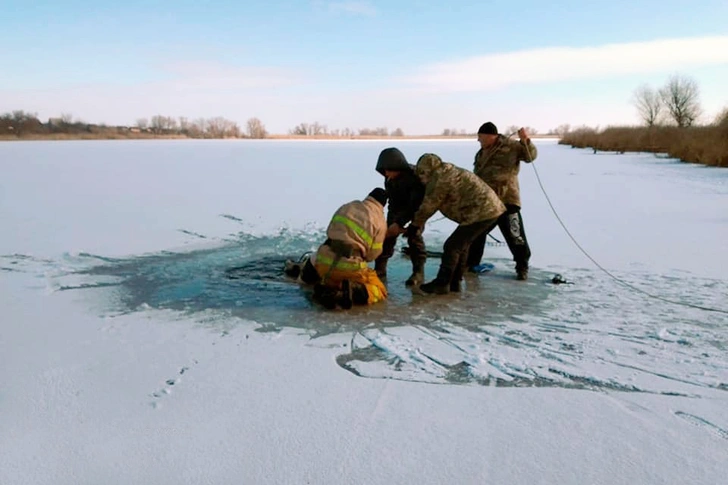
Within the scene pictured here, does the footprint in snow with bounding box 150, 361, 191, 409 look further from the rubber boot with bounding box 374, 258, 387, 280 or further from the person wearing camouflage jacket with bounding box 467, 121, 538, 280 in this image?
the person wearing camouflage jacket with bounding box 467, 121, 538, 280

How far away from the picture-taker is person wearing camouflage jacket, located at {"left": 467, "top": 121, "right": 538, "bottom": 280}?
5395 mm

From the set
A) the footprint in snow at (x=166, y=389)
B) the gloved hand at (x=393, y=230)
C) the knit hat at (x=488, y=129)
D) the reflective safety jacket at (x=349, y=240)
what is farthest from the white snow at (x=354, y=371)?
the knit hat at (x=488, y=129)

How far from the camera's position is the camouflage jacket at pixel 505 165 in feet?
17.9

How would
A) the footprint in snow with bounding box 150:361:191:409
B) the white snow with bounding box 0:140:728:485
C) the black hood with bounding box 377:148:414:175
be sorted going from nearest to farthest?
the white snow with bounding box 0:140:728:485 → the footprint in snow with bounding box 150:361:191:409 → the black hood with bounding box 377:148:414:175

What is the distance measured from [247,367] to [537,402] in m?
1.58

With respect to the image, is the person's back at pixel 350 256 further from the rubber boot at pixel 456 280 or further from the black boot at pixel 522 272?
the black boot at pixel 522 272

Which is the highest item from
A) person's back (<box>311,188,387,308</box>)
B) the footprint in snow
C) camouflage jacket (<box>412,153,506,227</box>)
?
camouflage jacket (<box>412,153,506,227</box>)

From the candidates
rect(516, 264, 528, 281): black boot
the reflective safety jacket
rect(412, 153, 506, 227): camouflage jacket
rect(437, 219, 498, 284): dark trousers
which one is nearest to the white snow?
rect(516, 264, 528, 281): black boot

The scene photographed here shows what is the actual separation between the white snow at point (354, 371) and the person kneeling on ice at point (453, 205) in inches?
10.6

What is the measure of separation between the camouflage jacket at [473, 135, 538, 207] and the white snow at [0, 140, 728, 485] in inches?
30.9

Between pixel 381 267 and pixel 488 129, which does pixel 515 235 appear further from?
Answer: pixel 381 267

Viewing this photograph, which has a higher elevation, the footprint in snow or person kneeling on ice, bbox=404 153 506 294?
person kneeling on ice, bbox=404 153 506 294

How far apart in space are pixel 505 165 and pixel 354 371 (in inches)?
119

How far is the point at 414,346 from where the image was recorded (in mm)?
3623
